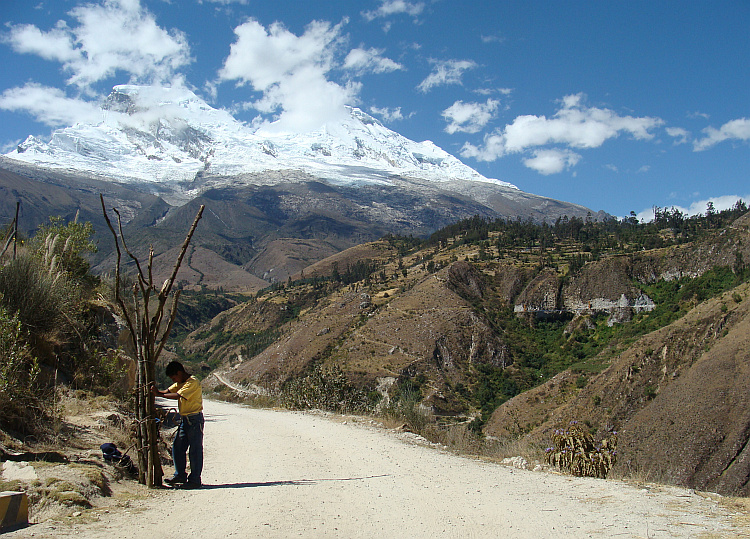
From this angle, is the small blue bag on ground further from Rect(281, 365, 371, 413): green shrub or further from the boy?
Rect(281, 365, 371, 413): green shrub

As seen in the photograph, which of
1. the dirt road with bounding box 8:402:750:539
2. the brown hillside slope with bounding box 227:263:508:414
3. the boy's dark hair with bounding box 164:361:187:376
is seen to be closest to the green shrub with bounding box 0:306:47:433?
the boy's dark hair with bounding box 164:361:187:376

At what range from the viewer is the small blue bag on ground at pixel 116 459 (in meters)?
7.65

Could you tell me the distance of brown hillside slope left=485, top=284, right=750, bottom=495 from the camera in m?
22.0

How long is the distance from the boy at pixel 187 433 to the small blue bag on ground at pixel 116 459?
624 millimetres

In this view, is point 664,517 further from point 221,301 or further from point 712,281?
point 221,301

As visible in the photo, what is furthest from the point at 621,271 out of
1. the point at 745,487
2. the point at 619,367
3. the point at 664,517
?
the point at 664,517

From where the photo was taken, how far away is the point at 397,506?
6457 mm

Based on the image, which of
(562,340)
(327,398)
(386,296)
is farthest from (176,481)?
(386,296)

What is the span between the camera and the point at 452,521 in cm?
586

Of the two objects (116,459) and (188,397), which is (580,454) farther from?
(116,459)

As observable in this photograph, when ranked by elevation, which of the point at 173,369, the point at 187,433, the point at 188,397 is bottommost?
the point at 187,433

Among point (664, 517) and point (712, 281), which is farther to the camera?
point (712, 281)

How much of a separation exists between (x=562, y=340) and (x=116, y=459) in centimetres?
6091

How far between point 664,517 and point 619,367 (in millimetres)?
31881
